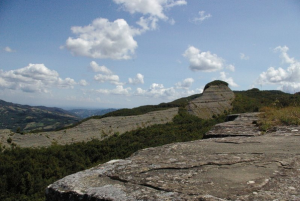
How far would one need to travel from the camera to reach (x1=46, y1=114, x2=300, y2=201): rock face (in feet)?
8.21

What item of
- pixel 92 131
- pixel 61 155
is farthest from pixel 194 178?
pixel 92 131

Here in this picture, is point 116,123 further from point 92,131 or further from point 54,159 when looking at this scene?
point 54,159

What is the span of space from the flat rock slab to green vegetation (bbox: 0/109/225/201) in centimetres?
963

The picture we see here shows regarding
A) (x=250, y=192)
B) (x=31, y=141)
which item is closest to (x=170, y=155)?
(x=250, y=192)

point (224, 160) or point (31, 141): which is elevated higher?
point (224, 160)

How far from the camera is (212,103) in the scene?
3322 cm

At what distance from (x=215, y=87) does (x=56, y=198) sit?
1515 inches

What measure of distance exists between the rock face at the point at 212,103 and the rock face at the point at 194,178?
87.8ft

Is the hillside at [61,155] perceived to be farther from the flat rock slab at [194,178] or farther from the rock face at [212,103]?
the rock face at [212,103]

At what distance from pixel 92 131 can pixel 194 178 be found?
2265 cm

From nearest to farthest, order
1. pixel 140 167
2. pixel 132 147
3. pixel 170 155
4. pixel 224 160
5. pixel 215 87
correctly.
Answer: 1. pixel 140 167
2. pixel 224 160
3. pixel 170 155
4. pixel 132 147
5. pixel 215 87

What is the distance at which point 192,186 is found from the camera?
272 centimetres

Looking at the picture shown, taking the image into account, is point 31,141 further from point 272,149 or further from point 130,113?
point 272,149

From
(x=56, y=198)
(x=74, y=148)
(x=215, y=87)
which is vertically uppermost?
(x=215, y=87)
